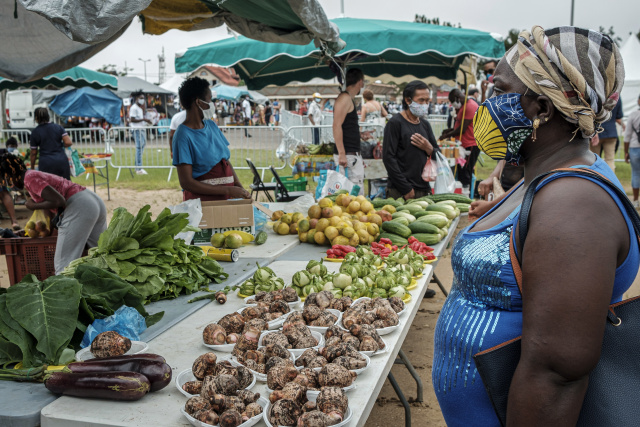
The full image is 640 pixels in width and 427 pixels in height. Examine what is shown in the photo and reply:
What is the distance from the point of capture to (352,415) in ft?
5.94

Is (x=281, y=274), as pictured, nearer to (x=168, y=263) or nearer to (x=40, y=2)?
(x=168, y=263)

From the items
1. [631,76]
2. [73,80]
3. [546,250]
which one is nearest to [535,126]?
[546,250]

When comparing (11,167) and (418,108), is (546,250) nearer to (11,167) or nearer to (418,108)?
(418,108)

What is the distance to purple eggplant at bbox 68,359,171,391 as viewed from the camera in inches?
77.5

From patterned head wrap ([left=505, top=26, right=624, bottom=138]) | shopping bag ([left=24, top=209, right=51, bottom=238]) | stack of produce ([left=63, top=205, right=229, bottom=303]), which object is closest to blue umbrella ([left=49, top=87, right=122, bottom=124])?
shopping bag ([left=24, top=209, right=51, bottom=238])

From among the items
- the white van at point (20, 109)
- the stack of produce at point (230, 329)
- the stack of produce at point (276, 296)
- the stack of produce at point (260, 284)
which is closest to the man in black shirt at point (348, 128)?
the stack of produce at point (260, 284)

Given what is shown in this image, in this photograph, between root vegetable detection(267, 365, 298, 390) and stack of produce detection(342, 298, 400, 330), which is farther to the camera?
stack of produce detection(342, 298, 400, 330)

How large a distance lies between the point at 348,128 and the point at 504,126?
19.5 ft

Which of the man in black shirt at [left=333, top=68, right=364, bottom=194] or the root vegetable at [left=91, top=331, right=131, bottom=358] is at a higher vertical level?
the man in black shirt at [left=333, top=68, right=364, bottom=194]

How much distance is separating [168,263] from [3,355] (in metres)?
1.13

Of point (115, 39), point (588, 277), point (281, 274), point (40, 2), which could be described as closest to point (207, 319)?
point (281, 274)

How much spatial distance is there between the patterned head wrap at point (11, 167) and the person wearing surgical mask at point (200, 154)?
5.02m

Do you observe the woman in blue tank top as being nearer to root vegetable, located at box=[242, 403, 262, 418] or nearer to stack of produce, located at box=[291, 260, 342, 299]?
root vegetable, located at box=[242, 403, 262, 418]

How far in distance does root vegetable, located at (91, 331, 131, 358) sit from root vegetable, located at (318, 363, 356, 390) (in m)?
0.87
